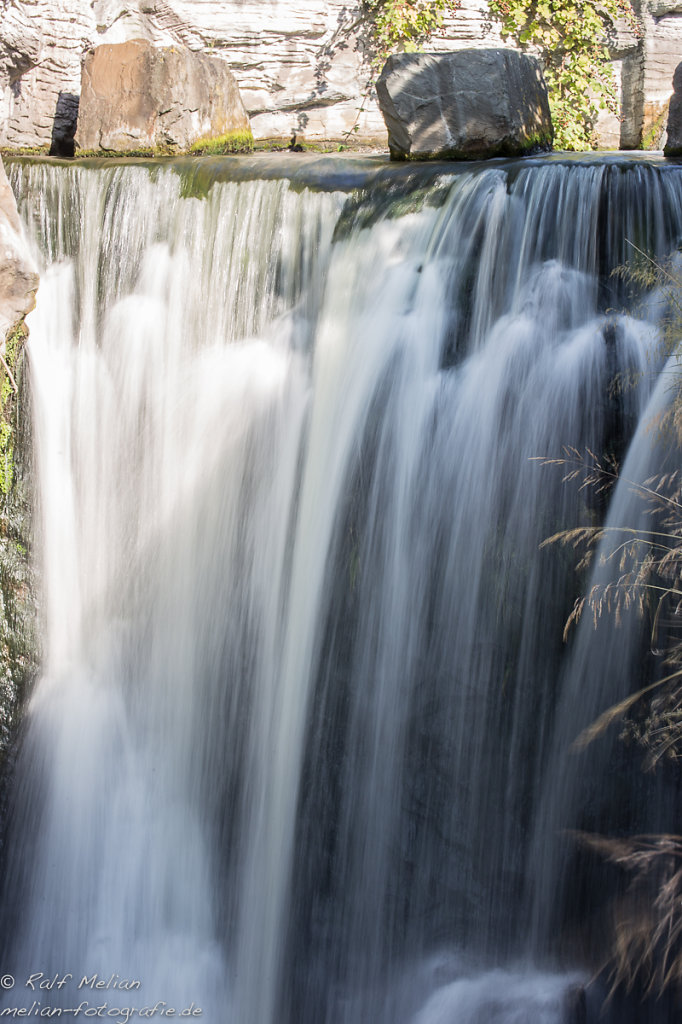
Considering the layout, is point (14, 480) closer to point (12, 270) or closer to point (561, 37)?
point (12, 270)

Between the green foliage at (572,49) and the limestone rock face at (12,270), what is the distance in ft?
13.8

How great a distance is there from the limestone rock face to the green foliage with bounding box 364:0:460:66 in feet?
11.8

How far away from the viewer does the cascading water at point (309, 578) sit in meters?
3.53

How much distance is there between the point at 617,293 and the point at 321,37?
4.45 metres

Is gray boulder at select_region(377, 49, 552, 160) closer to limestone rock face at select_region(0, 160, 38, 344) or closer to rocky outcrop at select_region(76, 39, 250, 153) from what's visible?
rocky outcrop at select_region(76, 39, 250, 153)

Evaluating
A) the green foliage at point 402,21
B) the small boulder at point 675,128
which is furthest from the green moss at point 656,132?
the small boulder at point 675,128

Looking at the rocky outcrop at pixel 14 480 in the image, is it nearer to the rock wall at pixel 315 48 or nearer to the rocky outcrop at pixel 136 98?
the rocky outcrop at pixel 136 98

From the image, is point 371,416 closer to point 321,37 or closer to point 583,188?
point 583,188

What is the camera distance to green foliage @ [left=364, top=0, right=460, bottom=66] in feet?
22.9

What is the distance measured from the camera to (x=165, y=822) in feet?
13.6

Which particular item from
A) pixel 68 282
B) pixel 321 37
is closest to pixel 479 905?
pixel 68 282

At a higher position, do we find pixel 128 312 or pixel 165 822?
pixel 128 312

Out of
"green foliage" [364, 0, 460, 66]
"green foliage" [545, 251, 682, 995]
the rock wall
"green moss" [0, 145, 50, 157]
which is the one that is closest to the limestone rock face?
"green moss" [0, 145, 50, 157]

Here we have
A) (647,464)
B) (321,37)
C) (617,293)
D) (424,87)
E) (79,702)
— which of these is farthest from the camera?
(321,37)
